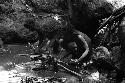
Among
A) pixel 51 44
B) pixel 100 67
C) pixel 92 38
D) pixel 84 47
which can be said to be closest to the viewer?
pixel 100 67

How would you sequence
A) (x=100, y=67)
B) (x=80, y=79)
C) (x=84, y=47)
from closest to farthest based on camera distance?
(x=80, y=79) < (x=100, y=67) < (x=84, y=47)

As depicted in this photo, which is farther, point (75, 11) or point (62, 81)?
point (75, 11)

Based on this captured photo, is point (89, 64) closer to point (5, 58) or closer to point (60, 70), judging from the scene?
point (60, 70)

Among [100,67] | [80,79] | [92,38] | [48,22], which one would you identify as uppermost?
[48,22]

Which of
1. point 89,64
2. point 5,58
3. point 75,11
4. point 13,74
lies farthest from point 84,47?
point 5,58

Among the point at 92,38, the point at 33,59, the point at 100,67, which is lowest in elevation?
the point at 100,67

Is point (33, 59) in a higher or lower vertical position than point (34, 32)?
lower

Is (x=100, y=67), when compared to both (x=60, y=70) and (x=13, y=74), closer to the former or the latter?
(x=60, y=70)

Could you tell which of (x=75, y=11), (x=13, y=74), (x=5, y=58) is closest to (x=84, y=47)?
(x=75, y=11)

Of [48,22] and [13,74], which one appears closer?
[13,74]
